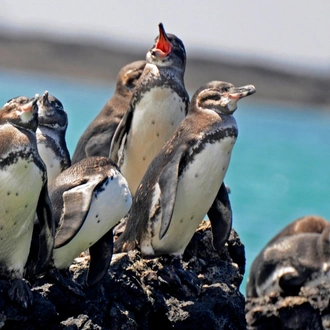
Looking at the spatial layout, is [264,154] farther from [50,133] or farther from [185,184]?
[185,184]

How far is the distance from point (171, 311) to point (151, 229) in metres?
0.68

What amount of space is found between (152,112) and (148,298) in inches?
86.8

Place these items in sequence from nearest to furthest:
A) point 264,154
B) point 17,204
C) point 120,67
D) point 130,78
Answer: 1. point 17,204
2. point 130,78
3. point 264,154
4. point 120,67

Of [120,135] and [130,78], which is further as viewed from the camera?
[130,78]

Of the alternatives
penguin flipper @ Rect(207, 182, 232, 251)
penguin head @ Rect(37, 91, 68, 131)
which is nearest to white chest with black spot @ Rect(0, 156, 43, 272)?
penguin flipper @ Rect(207, 182, 232, 251)

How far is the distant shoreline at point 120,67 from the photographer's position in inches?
1938

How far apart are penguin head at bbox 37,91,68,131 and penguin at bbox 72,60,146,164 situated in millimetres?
836

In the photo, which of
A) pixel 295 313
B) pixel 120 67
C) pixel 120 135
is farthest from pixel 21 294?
pixel 120 67

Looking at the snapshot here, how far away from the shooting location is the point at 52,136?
7.54m

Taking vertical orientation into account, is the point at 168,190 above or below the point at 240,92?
below

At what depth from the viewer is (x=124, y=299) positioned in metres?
5.84

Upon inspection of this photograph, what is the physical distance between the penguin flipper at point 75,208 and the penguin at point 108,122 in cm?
237

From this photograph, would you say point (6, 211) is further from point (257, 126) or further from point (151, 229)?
point (257, 126)

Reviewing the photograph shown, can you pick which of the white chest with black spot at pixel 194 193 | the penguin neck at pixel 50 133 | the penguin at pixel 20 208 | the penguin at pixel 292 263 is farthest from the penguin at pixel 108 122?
the penguin at pixel 20 208
